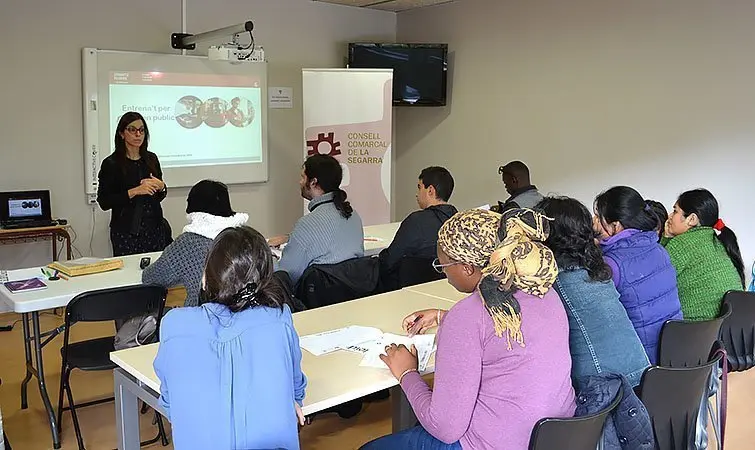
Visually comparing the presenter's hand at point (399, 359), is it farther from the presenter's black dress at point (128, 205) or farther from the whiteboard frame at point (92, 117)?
the whiteboard frame at point (92, 117)

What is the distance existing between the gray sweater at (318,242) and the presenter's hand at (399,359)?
1299 millimetres

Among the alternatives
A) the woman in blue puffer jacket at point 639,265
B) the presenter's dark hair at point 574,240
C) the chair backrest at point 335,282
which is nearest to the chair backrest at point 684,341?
the woman in blue puffer jacket at point 639,265

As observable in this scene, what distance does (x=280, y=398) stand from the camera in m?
1.79

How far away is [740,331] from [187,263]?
243 cm

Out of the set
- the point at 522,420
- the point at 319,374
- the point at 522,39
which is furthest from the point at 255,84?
the point at 522,420

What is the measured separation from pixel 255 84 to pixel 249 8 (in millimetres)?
684

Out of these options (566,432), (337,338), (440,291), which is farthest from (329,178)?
(566,432)

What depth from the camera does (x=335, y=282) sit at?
344 cm

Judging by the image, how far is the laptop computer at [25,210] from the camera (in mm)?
5027

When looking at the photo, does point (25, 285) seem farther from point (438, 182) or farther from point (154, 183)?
point (438, 182)

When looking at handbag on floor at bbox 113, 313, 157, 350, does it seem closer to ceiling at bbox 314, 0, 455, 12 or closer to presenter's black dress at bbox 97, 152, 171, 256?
presenter's black dress at bbox 97, 152, 171, 256

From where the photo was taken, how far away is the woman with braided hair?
5.72 ft

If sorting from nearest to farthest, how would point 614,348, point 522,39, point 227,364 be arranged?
point 227,364
point 614,348
point 522,39

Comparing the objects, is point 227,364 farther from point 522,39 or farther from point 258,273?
point 522,39
